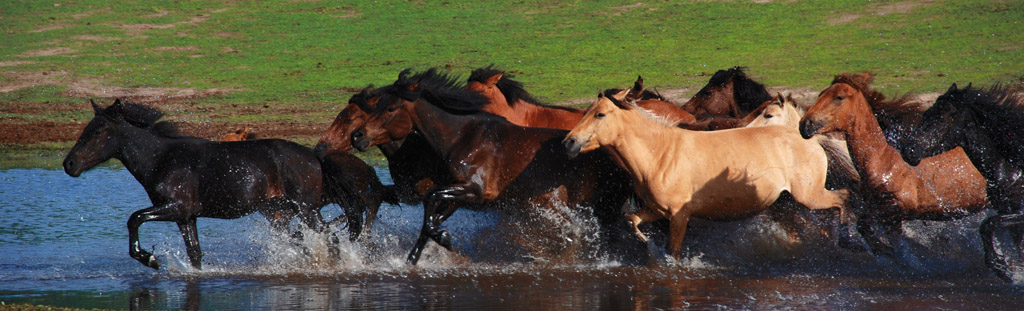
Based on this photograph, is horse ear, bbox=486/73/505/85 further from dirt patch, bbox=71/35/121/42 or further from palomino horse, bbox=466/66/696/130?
dirt patch, bbox=71/35/121/42

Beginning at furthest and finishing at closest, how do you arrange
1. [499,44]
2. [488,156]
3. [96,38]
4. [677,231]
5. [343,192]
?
[96,38]
[499,44]
[343,192]
[488,156]
[677,231]

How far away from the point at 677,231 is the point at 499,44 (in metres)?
16.7

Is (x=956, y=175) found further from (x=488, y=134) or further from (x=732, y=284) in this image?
(x=488, y=134)

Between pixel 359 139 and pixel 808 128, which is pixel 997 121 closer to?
pixel 808 128

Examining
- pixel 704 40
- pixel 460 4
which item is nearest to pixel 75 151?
pixel 704 40

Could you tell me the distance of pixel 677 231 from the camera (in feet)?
23.2

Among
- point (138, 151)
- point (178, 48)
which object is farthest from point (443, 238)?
point (178, 48)

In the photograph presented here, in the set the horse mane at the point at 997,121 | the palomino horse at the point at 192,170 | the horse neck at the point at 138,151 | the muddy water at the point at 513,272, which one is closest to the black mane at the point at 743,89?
the muddy water at the point at 513,272

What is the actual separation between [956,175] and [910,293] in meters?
1.16

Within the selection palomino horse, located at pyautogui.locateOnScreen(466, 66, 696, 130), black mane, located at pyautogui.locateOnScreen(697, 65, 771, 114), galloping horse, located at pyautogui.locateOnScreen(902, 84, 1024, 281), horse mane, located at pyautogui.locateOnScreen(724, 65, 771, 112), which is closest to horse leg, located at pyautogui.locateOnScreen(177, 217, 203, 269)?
palomino horse, located at pyautogui.locateOnScreen(466, 66, 696, 130)

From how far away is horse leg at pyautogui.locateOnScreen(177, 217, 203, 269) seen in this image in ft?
24.8

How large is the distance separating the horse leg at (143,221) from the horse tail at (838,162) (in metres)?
4.18

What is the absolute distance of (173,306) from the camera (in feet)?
20.2

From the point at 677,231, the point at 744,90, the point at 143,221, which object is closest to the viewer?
the point at 677,231
